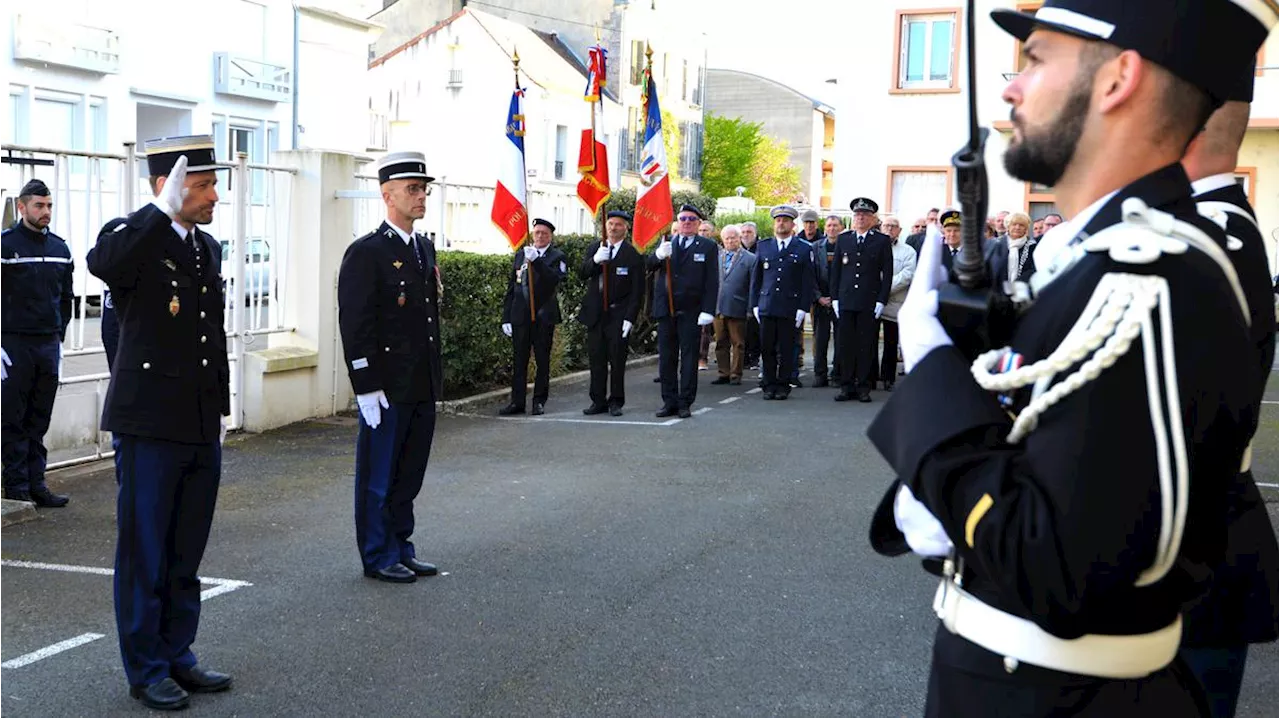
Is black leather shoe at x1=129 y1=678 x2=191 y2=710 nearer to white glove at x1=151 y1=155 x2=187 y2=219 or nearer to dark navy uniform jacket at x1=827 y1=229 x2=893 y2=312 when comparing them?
white glove at x1=151 y1=155 x2=187 y2=219

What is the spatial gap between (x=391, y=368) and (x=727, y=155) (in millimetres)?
59887

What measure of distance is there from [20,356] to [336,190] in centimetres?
402

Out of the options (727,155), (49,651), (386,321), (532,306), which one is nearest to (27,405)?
(386,321)

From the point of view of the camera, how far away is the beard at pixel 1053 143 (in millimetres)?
1963

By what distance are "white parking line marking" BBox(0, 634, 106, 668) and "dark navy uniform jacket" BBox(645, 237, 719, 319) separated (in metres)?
8.67

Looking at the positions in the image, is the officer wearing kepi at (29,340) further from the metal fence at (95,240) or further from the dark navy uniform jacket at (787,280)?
the dark navy uniform jacket at (787,280)

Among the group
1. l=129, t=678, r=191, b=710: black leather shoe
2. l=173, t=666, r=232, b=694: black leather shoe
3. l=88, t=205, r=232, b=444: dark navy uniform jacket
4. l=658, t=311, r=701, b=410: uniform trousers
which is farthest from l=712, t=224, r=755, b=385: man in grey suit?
l=129, t=678, r=191, b=710: black leather shoe

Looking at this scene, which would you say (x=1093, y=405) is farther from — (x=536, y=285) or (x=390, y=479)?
(x=536, y=285)

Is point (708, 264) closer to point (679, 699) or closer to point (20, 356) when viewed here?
point (20, 356)

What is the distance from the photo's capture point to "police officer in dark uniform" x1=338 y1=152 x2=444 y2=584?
262 inches

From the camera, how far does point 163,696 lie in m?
4.72

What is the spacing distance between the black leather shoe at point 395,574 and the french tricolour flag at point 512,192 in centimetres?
719

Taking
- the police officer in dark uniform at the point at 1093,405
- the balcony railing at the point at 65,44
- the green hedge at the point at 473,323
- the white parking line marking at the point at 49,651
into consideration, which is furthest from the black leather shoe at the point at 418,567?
the balcony railing at the point at 65,44

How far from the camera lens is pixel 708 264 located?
13.9 m
